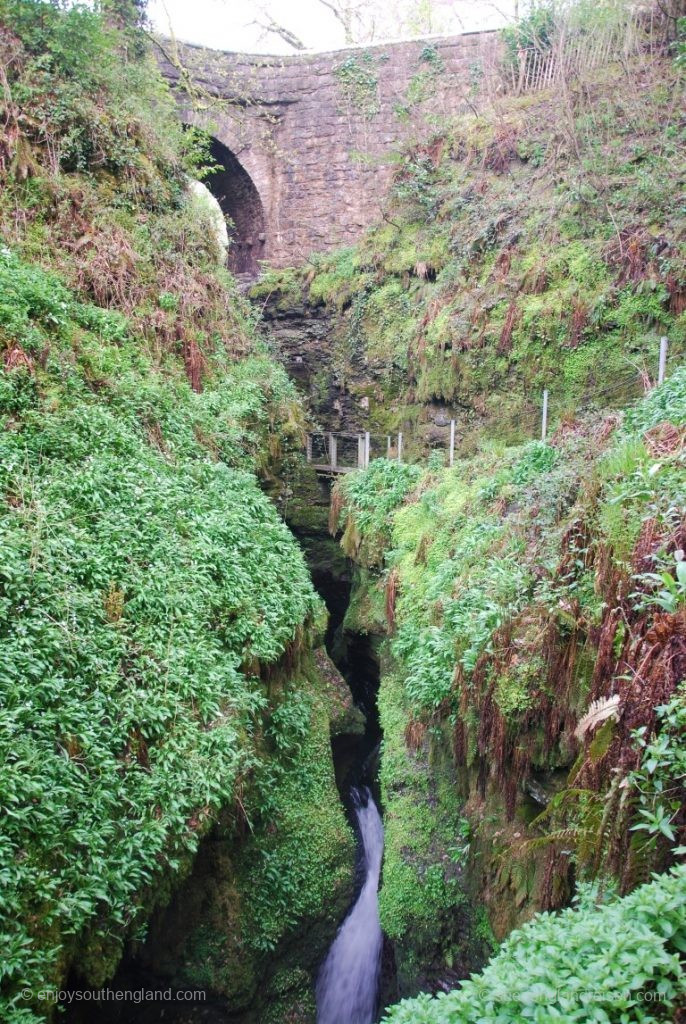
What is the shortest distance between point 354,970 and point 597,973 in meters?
6.23

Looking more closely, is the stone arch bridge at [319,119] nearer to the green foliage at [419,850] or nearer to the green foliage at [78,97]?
the green foliage at [78,97]

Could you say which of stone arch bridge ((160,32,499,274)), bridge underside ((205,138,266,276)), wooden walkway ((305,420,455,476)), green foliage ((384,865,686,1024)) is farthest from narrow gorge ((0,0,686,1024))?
bridge underside ((205,138,266,276))

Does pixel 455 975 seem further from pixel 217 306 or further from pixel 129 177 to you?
pixel 129 177

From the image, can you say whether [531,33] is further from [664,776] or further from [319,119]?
[664,776]

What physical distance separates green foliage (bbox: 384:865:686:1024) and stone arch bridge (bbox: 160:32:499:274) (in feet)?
55.1

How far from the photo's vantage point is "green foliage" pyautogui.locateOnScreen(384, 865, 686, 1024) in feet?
8.69

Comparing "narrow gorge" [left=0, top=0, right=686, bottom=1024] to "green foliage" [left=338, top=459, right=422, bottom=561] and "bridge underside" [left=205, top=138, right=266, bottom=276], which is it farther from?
"bridge underside" [left=205, top=138, right=266, bottom=276]

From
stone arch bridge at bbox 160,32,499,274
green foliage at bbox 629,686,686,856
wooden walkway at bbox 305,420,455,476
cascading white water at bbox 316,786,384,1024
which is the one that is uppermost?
stone arch bridge at bbox 160,32,499,274

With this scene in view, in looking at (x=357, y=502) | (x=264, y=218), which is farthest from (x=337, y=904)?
(x=264, y=218)

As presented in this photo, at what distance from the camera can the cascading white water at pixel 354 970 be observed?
757 cm

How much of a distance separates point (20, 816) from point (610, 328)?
10487 mm

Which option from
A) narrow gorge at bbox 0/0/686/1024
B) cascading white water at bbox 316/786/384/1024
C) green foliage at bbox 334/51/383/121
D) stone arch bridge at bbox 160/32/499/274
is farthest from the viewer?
green foliage at bbox 334/51/383/121

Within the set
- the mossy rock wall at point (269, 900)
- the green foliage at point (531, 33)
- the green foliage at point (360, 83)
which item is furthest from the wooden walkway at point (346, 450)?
the green foliage at point (531, 33)

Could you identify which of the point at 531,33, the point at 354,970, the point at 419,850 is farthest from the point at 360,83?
the point at 354,970
